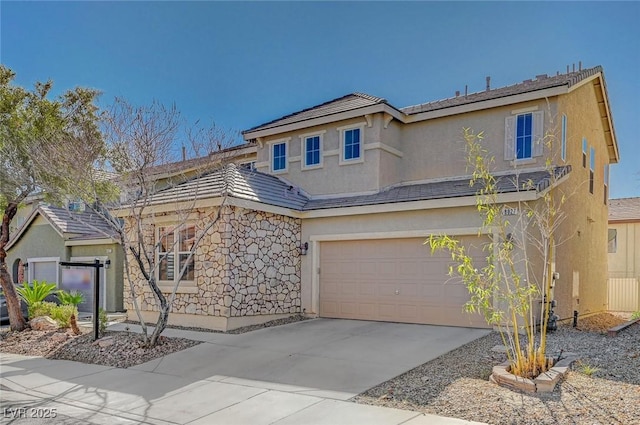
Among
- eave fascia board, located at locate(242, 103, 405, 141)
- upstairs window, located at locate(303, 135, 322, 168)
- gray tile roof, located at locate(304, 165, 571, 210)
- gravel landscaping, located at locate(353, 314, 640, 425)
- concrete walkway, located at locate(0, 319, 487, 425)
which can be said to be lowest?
concrete walkway, located at locate(0, 319, 487, 425)

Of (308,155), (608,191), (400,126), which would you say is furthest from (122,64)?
(608,191)

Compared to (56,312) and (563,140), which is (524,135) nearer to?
(563,140)

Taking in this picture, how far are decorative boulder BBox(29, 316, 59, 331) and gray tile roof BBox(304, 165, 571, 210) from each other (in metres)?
7.69

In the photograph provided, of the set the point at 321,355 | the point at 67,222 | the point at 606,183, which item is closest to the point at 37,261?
the point at 67,222

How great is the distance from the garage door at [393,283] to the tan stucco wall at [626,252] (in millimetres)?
17028

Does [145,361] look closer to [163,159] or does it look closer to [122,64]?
[163,159]

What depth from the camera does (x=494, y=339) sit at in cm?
971

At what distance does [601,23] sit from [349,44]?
23.5ft

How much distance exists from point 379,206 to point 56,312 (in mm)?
9405

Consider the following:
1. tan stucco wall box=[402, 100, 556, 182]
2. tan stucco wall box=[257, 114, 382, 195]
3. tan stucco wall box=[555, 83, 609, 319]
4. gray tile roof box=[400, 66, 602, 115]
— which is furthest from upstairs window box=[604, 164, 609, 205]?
tan stucco wall box=[257, 114, 382, 195]

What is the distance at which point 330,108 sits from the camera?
632 inches

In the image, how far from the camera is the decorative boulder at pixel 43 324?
42.5ft

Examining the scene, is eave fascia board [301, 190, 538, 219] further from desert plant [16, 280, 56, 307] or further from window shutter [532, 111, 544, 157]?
desert plant [16, 280, 56, 307]

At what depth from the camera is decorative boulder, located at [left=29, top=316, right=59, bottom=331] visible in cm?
1295
